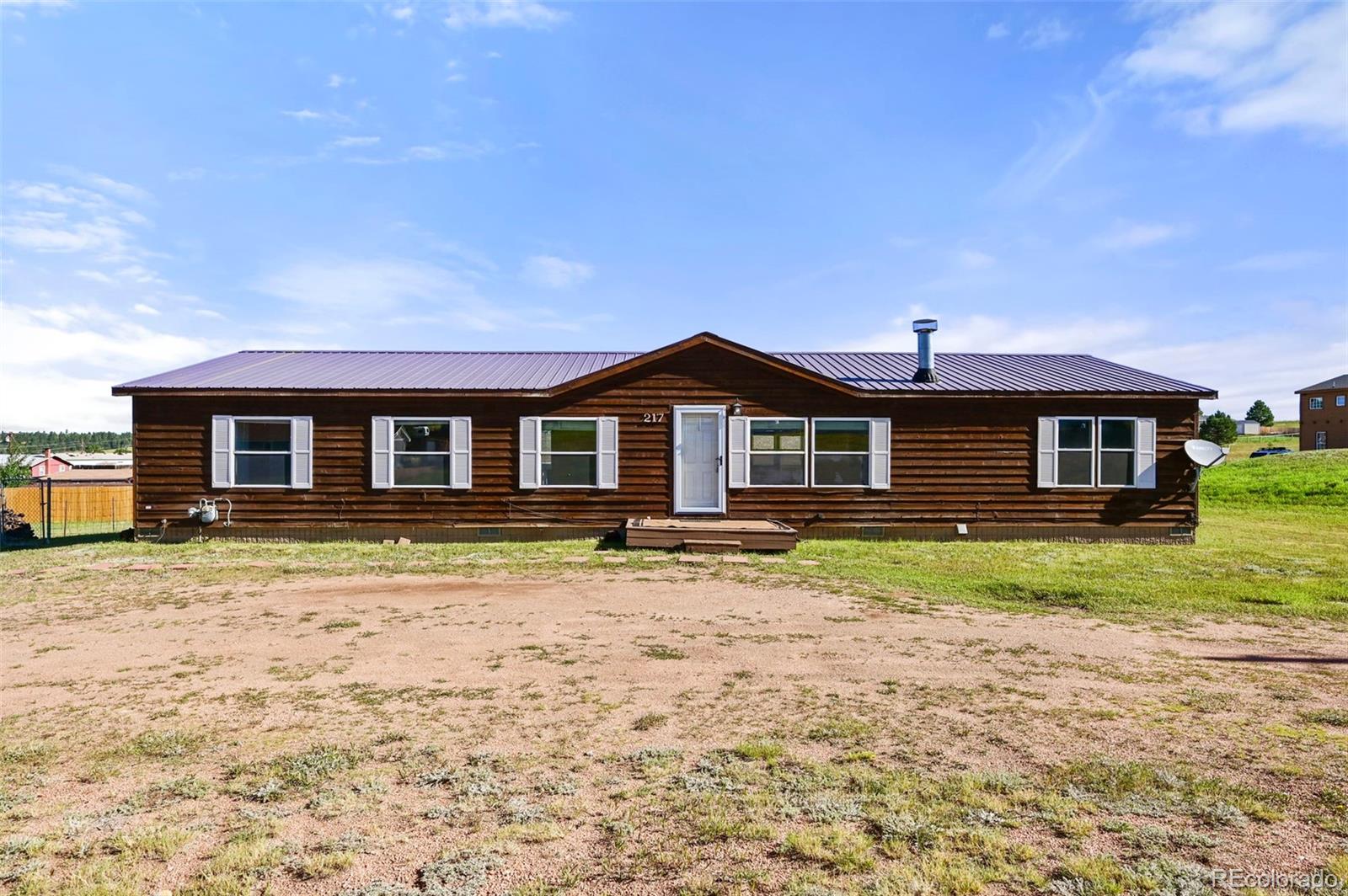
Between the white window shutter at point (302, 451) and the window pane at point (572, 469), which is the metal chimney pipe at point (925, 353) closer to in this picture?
the window pane at point (572, 469)

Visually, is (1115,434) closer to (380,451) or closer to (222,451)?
(380,451)

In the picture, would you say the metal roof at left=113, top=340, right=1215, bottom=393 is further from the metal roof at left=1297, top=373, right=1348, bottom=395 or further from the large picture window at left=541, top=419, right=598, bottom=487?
the metal roof at left=1297, top=373, right=1348, bottom=395

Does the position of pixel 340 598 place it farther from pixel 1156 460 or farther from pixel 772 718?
pixel 1156 460

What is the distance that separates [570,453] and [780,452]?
15.2ft

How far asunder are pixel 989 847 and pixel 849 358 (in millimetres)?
16270

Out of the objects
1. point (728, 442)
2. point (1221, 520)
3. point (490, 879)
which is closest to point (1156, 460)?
point (1221, 520)

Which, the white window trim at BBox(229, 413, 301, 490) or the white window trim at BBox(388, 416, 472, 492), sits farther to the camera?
the white window trim at BBox(388, 416, 472, 492)

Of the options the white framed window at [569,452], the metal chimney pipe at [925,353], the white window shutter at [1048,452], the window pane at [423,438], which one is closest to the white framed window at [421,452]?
the window pane at [423,438]

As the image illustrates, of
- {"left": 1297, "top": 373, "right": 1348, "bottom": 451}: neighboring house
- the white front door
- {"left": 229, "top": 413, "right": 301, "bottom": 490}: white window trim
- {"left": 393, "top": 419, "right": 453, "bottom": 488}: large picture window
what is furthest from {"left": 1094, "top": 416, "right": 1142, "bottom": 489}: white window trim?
{"left": 1297, "top": 373, "right": 1348, "bottom": 451}: neighboring house

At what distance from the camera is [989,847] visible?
134 inches

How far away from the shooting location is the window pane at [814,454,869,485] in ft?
52.1

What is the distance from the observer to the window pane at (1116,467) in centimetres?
1603

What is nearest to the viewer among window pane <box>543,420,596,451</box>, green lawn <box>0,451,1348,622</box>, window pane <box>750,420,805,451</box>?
green lawn <box>0,451,1348,622</box>

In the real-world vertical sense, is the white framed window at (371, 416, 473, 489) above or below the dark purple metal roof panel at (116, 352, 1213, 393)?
below
